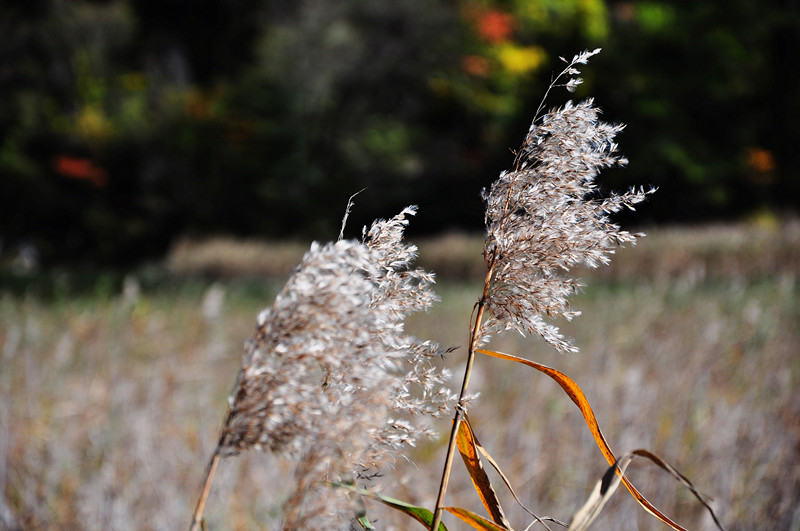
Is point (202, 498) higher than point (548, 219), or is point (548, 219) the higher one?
point (548, 219)

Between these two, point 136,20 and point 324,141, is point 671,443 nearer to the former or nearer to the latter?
point 324,141

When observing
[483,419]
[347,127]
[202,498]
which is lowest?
[202,498]

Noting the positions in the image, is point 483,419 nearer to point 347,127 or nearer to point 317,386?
point 317,386

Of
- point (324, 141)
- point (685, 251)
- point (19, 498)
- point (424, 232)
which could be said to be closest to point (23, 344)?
point (19, 498)

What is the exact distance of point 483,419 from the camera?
8.61ft

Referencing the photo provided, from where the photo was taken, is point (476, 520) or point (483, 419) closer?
point (476, 520)

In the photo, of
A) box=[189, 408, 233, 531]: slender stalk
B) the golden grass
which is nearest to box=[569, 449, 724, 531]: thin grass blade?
box=[189, 408, 233, 531]: slender stalk

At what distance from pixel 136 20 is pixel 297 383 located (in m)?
22.5

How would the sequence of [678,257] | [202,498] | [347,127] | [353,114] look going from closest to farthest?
[202,498], [678,257], [347,127], [353,114]

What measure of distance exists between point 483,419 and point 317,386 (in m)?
2.30

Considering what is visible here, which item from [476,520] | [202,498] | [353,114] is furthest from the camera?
[353,114]

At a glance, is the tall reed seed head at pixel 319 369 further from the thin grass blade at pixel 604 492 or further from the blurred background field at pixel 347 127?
the blurred background field at pixel 347 127

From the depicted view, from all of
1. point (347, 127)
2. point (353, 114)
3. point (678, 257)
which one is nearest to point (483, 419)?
point (678, 257)

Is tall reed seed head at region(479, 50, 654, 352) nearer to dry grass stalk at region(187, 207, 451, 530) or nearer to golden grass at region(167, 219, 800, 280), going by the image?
dry grass stalk at region(187, 207, 451, 530)
